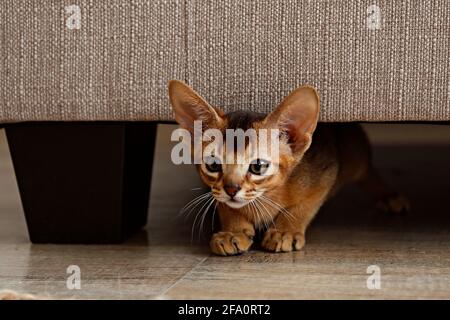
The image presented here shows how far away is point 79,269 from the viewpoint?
4.11 feet

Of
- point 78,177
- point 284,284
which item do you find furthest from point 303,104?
point 78,177

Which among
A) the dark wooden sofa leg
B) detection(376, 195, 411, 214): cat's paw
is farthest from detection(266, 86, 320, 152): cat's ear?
detection(376, 195, 411, 214): cat's paw

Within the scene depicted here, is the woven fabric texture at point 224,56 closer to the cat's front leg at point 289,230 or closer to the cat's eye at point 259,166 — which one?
the cat's eye at point 259,166

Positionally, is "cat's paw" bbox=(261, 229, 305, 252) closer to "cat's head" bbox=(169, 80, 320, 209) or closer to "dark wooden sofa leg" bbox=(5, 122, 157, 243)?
"cat's head" bbox=(169, 80, 320, 209)

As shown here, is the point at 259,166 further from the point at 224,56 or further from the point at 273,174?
the point at 224,56


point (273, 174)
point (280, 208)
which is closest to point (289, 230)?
point (280, 208)

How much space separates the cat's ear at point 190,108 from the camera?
124 centimetres

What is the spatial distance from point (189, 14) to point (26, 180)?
492 mm

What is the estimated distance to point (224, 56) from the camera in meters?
1.27

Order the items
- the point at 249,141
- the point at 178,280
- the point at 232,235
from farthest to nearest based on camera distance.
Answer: the point at 232,235 < the point at 249,141 < the point at 178,280

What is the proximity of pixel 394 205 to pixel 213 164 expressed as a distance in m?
0.68

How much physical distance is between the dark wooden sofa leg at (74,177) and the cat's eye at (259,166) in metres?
0.30

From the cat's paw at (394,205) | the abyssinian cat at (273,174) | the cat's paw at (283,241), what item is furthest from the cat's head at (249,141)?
the cat's paw at (394,205)
